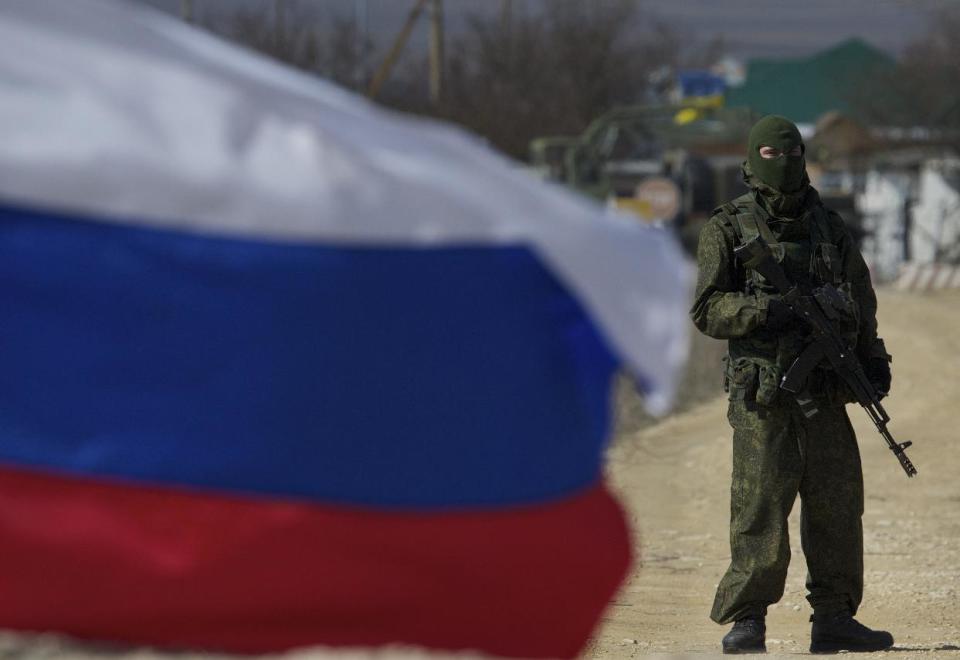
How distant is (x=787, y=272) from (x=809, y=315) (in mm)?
169

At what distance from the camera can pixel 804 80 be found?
71750 mm

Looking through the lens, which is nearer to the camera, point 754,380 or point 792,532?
point 754,380

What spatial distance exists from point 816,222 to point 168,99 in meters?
3.35

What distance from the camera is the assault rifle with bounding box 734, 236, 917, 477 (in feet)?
18.2

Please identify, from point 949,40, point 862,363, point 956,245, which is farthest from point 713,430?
point 949,40

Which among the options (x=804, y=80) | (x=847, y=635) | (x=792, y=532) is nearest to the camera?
(x=847, y=635)

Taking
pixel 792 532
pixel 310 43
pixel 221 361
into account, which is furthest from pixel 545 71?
pixel 221 361

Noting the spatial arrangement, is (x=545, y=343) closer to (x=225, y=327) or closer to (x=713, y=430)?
(x=225, y=327)

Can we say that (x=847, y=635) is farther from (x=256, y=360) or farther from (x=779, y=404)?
(x=256, y=360)

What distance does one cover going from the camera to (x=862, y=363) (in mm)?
5836

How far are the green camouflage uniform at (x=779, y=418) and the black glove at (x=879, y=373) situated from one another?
0.15 metres

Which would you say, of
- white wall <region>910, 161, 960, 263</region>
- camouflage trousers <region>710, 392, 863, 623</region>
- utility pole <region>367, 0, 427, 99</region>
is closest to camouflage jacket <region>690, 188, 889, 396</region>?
camouflage trousers <region>710, 392, 863, 623</region>

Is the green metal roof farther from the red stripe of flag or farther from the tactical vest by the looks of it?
the red stripe of flag

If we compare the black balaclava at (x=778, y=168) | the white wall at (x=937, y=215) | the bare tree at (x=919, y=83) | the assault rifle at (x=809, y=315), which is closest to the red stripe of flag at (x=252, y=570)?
the assault rifle at (x=809, y=315)
